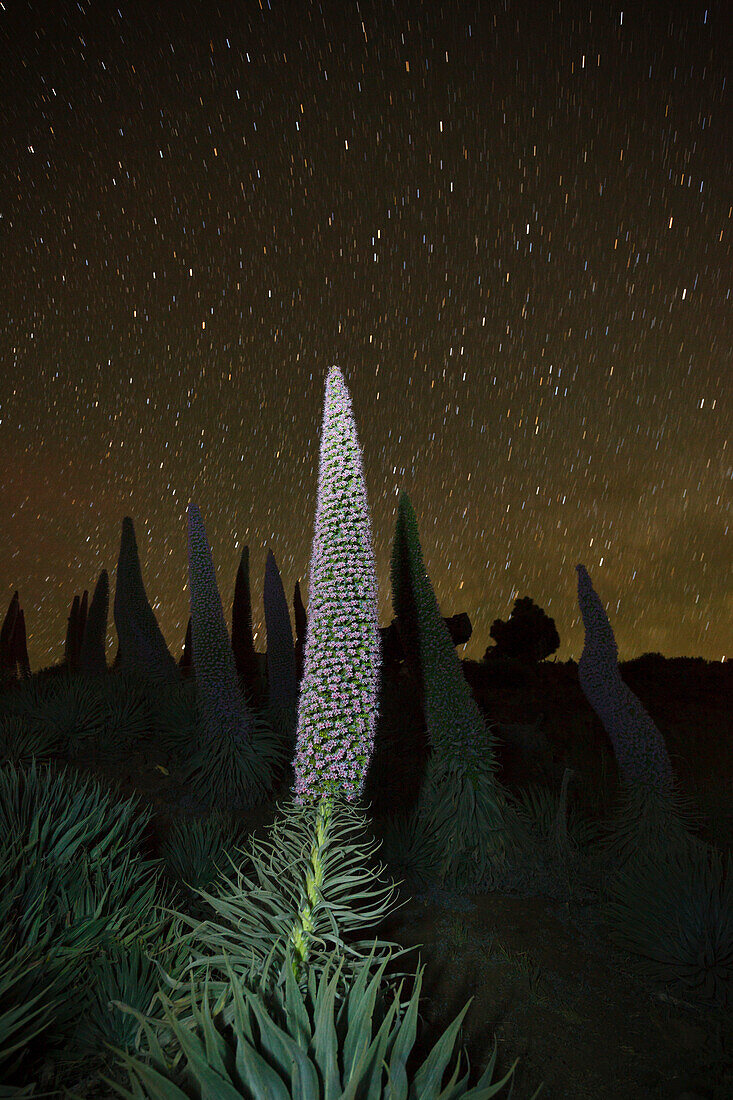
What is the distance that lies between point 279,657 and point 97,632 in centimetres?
690

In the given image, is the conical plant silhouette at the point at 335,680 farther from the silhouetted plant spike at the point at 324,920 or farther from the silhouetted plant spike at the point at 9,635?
the silhouetted plant spike at the point at 9,635

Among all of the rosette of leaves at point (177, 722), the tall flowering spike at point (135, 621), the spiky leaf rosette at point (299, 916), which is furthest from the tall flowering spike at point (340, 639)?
the tall flowering spike at point (135, 621)

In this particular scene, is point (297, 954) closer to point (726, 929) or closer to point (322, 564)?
point (322, 564)

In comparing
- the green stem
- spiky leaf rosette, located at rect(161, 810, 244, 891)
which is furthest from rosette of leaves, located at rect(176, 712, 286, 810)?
the green stem

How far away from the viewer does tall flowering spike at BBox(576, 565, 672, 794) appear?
24.3ft

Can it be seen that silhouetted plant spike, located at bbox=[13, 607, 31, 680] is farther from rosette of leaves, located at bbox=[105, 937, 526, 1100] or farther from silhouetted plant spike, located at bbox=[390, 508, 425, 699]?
rosette of leaves, located at bbox=[105, 937, 526, 1100]

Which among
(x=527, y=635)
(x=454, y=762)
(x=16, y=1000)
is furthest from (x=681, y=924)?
(x=527, y=635)

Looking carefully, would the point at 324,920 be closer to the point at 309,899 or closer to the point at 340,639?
the point at 309,899

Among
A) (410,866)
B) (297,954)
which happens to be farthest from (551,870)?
(297,954)

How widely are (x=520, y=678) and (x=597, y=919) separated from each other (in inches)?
548

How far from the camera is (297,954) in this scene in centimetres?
187

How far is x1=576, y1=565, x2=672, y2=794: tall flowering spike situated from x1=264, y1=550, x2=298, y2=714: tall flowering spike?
248 inches

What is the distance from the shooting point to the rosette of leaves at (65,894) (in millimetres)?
2395

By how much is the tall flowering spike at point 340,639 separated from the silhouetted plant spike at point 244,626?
14.5 meters
